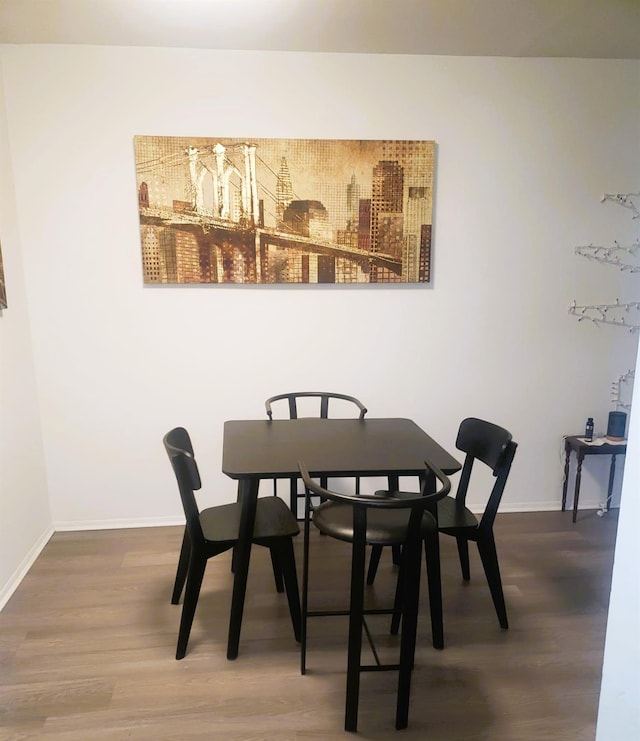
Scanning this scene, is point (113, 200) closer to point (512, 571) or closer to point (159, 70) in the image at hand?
point (159, 70)

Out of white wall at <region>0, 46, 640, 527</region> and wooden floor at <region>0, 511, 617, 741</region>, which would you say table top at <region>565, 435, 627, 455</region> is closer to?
white wall at <region>0, 46, 640, 527</region>

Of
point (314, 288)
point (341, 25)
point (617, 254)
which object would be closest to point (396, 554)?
point (314, 288)

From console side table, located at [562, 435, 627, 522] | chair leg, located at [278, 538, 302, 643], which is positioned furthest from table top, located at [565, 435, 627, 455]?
chair leg, located at [278, 538, 302, 643]

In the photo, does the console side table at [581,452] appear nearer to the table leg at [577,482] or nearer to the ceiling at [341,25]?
the table leg at [577,482]

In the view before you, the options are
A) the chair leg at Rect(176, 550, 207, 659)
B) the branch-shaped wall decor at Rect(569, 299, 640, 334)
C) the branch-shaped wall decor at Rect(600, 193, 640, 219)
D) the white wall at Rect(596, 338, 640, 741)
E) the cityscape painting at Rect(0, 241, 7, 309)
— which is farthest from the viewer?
the branch-shaped wall decor at Rect(569, 299, 640, 334)

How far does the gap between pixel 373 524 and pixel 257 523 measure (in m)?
0.53

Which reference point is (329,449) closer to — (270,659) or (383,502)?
(383,502)

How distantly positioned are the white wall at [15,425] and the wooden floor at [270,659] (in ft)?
0.51

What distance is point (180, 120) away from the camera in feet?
8.46

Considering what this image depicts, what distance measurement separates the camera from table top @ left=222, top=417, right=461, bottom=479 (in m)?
1.78

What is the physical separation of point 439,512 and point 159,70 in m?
2.59

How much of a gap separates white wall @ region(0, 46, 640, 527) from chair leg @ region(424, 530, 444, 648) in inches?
46.8

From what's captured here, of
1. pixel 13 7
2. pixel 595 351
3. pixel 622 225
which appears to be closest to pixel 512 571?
pixel 595 351

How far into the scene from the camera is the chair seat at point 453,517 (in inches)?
79.0
